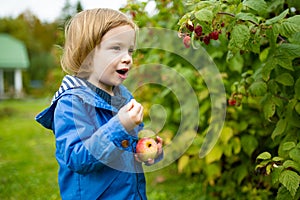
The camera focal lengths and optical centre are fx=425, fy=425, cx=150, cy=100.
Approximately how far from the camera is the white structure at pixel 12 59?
27.5m

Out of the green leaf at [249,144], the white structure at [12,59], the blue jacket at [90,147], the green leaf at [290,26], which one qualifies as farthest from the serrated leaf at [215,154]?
the white structure at [12,59]

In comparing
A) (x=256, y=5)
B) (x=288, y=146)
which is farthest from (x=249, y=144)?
(x=256, y=5)

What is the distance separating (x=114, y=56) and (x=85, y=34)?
18cm

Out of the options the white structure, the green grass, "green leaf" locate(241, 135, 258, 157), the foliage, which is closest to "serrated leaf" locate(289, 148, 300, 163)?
the foliage

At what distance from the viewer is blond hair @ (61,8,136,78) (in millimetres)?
1751

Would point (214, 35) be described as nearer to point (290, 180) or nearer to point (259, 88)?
point (259, 88)

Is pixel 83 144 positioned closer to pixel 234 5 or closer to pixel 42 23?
pixel 234 5

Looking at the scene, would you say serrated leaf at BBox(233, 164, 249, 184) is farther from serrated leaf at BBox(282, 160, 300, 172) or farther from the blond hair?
the blond hair

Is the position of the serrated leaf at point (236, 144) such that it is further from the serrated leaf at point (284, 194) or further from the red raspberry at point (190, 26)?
the red raspberry at point (190, 26)

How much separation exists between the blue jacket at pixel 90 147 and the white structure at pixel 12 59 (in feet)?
86.3

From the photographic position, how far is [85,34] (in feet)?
5.79

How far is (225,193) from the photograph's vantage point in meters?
3.36

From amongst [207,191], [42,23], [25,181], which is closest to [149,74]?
[207,191]

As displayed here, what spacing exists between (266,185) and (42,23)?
120 ft
